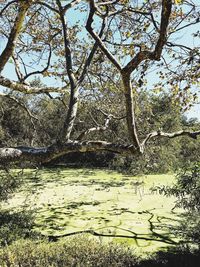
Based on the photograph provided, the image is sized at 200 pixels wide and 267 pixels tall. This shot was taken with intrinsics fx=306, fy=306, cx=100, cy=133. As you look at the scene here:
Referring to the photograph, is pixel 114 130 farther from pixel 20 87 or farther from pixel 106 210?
pixel 20 87

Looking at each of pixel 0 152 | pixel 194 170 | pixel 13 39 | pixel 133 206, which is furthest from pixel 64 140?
pixel 133 206

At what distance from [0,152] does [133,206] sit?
4.19m

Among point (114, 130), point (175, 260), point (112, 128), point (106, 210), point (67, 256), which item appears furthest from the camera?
point (112, 128)

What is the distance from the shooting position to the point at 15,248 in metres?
3.71

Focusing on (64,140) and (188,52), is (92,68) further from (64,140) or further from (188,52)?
(64,140)

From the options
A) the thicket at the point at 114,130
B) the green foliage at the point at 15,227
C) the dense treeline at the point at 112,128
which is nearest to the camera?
the green foliage at the point at 15,227

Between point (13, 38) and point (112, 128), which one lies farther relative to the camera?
point (112, 128)

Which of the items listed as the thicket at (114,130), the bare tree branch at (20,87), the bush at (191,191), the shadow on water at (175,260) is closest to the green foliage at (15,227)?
the shadow on water at (175,260)

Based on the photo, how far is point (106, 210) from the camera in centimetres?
615

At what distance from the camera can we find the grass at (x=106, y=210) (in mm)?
4719

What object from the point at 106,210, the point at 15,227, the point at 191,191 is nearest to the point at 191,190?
the point at 191,191

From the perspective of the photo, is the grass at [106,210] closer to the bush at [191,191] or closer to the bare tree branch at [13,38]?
the bush at [191,191]

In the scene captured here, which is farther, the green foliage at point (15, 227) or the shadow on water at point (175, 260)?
the green foliage at point (15, 227)

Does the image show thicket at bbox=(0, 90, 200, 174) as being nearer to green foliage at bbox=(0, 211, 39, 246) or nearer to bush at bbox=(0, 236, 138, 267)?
green foliage at bbox=(0, 211, 39, 246)
